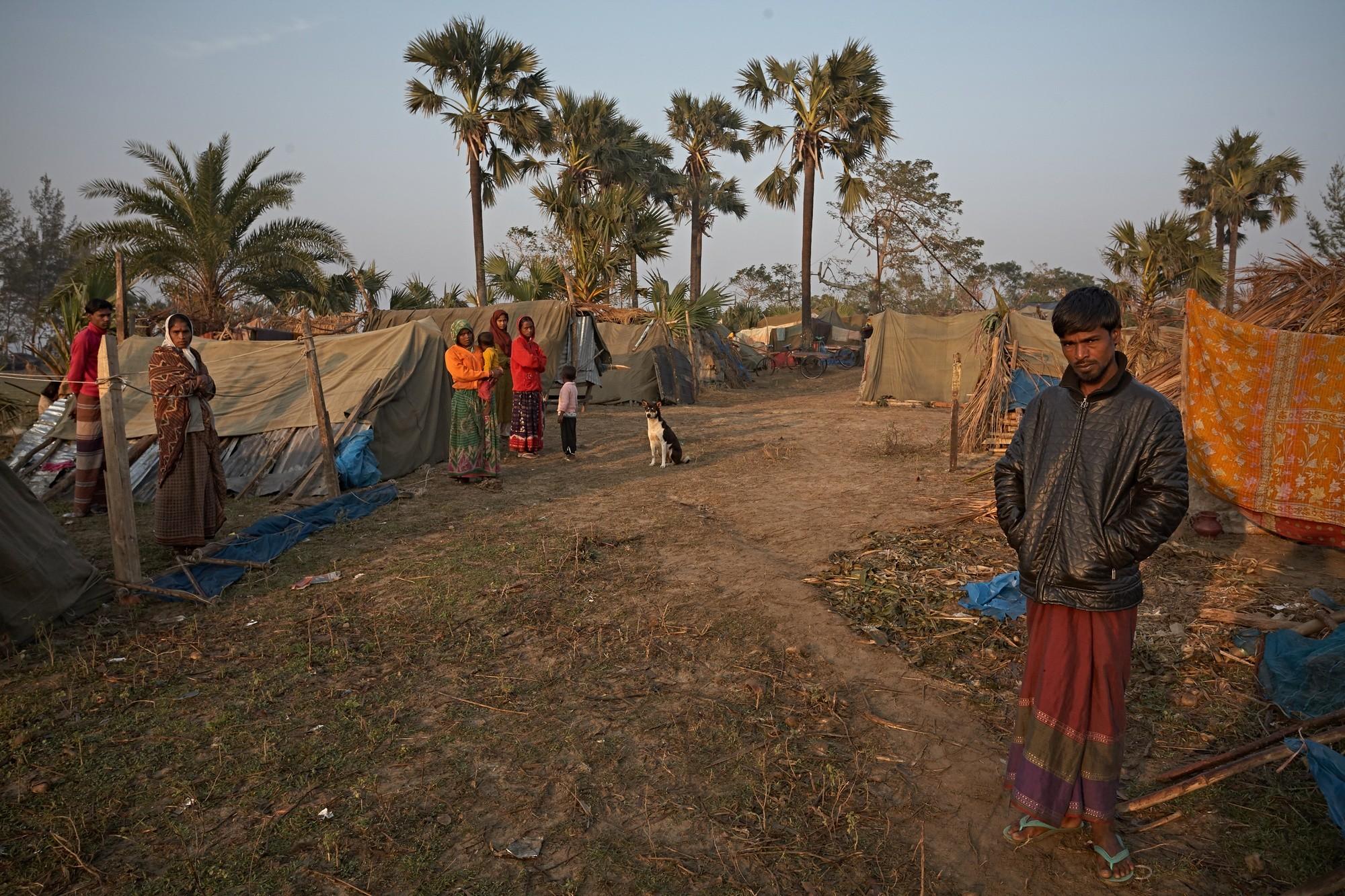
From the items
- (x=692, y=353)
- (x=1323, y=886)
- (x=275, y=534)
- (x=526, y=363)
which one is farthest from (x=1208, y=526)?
(x=692, y=353)

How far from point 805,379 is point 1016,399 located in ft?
42.6

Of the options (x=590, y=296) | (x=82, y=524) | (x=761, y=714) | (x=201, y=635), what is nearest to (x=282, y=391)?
(x=82, y=524)

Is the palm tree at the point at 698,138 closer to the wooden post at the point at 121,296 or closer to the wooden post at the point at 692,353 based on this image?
the wooden post at the point at 692,353

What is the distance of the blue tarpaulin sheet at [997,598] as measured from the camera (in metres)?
4.21

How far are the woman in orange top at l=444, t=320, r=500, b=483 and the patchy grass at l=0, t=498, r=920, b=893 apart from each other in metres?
3.28

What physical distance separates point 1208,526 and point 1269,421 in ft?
2.78

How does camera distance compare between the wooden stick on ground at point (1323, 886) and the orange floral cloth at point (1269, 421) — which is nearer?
the wooden stick on ground at point (1323, 886)

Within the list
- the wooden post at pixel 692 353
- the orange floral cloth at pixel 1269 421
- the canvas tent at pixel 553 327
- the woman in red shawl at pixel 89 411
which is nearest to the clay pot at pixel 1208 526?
the orange floral cloth at pixel 1269 421

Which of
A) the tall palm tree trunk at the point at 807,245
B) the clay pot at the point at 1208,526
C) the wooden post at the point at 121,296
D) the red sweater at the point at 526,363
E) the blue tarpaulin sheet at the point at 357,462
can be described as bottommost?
the clay pot at the point at 1208,526

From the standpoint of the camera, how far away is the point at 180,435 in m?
5.26

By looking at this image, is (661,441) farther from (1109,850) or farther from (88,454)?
(1109,850)

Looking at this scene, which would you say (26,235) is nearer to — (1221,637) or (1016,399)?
(1016,399)

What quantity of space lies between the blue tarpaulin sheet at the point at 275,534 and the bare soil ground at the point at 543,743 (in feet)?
0.53

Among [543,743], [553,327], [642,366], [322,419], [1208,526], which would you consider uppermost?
[553,327]
